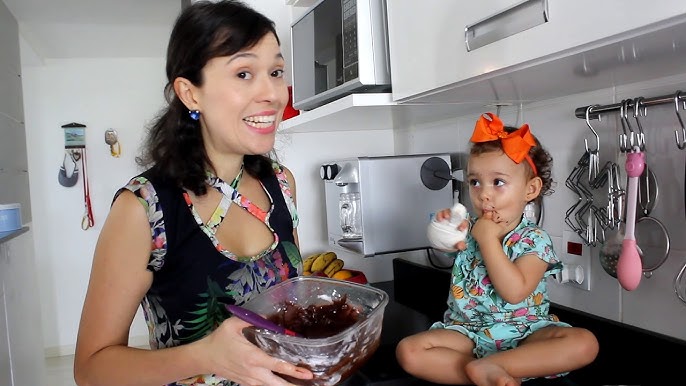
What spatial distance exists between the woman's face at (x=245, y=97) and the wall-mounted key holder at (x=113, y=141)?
3.14 m

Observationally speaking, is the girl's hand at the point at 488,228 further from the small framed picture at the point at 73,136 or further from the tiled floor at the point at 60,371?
the small framed picture at the point at 73,136

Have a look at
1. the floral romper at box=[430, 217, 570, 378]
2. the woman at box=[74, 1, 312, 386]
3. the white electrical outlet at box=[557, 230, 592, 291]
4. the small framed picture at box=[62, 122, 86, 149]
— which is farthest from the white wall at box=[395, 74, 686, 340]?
the small framed picture at box=[62, 122, 86, 149]

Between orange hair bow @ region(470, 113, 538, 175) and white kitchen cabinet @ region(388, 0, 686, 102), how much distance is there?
0.07 metres

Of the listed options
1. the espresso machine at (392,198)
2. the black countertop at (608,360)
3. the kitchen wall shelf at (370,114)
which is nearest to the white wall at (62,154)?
the kitchen wall shelf at (370,114)

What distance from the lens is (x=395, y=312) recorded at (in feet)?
4.94

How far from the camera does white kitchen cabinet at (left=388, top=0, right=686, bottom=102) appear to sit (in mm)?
595

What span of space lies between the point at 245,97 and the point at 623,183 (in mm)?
700

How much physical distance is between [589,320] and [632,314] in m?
0.08

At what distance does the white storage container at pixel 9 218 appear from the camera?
1.88 m

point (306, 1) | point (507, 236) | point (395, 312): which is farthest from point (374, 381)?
point (306, 1)

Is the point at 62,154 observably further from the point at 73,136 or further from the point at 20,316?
A: the point at 20,316

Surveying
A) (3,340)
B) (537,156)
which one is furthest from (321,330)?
(3,340)

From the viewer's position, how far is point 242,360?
0.62 m

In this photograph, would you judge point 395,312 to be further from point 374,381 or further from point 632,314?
point 632,314
